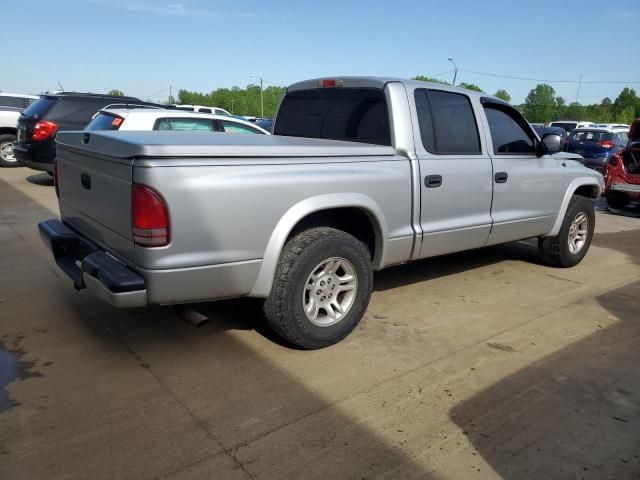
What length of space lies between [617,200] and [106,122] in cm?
955

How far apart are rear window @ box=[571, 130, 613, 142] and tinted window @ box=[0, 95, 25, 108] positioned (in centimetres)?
1661

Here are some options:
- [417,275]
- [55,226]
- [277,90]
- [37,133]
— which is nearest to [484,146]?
[417,275]

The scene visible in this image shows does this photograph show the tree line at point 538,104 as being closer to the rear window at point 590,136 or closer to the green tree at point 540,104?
the green tree at point 540,104

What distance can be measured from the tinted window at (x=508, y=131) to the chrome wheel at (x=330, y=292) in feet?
6.55

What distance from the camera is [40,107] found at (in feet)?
32.1

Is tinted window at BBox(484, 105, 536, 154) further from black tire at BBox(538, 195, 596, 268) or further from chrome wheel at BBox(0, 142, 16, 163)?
chrome wheel at BBox(0, 142, 16, 163)

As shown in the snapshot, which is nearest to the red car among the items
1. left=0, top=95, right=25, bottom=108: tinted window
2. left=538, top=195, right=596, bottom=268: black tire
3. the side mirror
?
left=538, top=195, right=596, bottom=268: black tire

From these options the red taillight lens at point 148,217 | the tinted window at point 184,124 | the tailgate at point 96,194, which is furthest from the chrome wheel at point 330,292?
the tinted window at point 184,124

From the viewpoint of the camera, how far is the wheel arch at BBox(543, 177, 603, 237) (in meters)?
5.46

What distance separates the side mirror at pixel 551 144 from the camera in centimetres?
491

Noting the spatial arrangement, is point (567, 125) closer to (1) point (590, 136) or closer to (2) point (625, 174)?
(1) point (590, 136)

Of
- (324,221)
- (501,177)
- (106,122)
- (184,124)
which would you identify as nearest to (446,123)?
(501,177)

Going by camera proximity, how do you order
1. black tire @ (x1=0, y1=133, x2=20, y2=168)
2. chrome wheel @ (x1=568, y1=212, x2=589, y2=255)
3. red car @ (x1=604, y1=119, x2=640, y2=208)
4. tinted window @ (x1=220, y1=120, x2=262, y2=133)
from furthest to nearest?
black tire @ (x1=0, y1=133, x2=20, y2=168), red car @ (x1=604, y1=119, x2=640, y2=208), tinted window @ (x1=220, y1=120, x2=262, y2=133), chrome wheel @ (x1=568, y1=212, x2=589, y2=255)

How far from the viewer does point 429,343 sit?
3748mm
